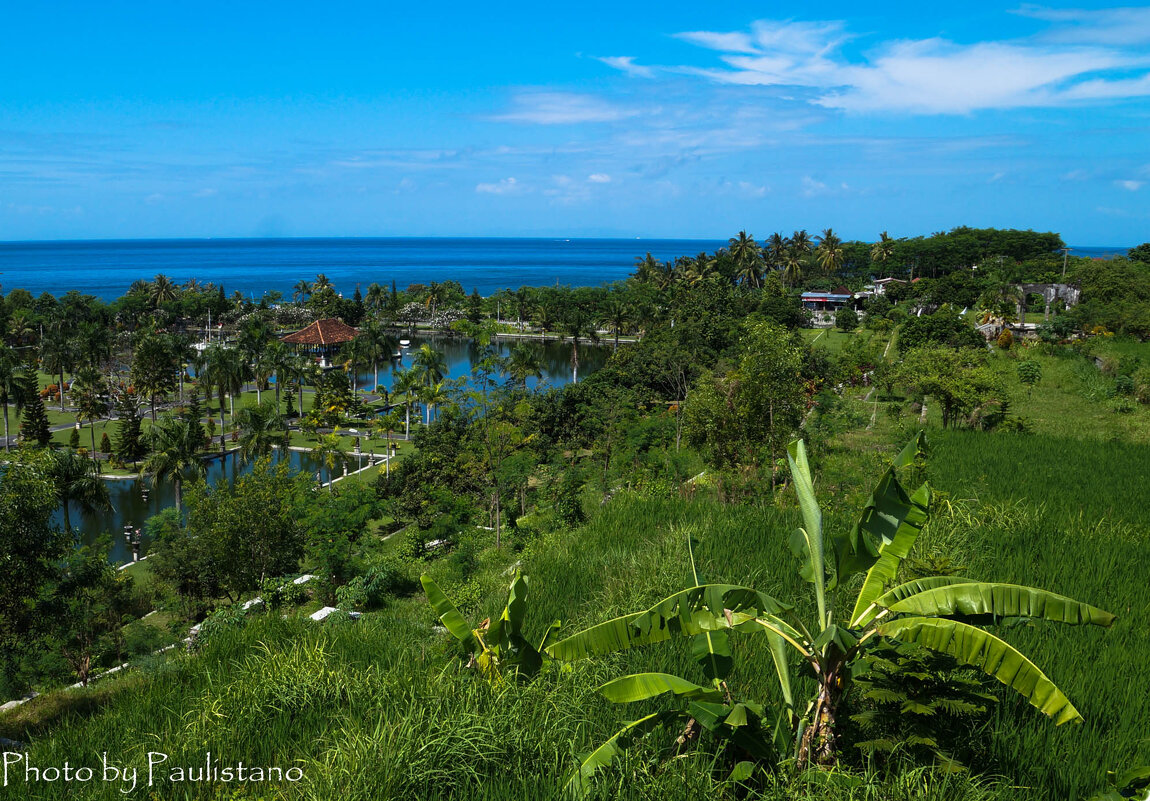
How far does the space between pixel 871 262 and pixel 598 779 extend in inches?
4556

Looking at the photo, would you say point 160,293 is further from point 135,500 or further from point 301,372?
point 135,500

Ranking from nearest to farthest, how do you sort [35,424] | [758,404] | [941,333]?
[758,404], [941,333], [35,424]

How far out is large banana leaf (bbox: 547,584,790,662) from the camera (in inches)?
171

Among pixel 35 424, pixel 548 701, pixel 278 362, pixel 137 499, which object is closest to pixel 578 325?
pixel 278 362

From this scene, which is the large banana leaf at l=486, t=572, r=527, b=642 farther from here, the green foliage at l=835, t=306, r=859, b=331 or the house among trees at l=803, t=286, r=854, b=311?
the house among trees at l=803, t=286, r=854, b=311

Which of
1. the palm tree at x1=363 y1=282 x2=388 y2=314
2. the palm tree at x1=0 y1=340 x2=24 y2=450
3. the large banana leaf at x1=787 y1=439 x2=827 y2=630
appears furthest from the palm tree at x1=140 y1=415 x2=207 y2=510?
the palm tree at x1=363 y1=282 x2=388 y2=314

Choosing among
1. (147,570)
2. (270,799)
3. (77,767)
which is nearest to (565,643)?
(270,799)

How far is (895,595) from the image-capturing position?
4484mm

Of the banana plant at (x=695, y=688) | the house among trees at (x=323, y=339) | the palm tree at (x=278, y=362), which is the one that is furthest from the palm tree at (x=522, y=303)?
the banana plant at (x=695, y=688)

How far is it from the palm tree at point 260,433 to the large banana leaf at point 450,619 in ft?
118

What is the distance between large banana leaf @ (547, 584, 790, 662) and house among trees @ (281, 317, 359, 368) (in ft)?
214

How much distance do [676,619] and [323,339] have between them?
222 feet

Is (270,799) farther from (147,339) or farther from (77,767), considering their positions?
(147,339)

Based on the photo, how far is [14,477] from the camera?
1670 centimetres
